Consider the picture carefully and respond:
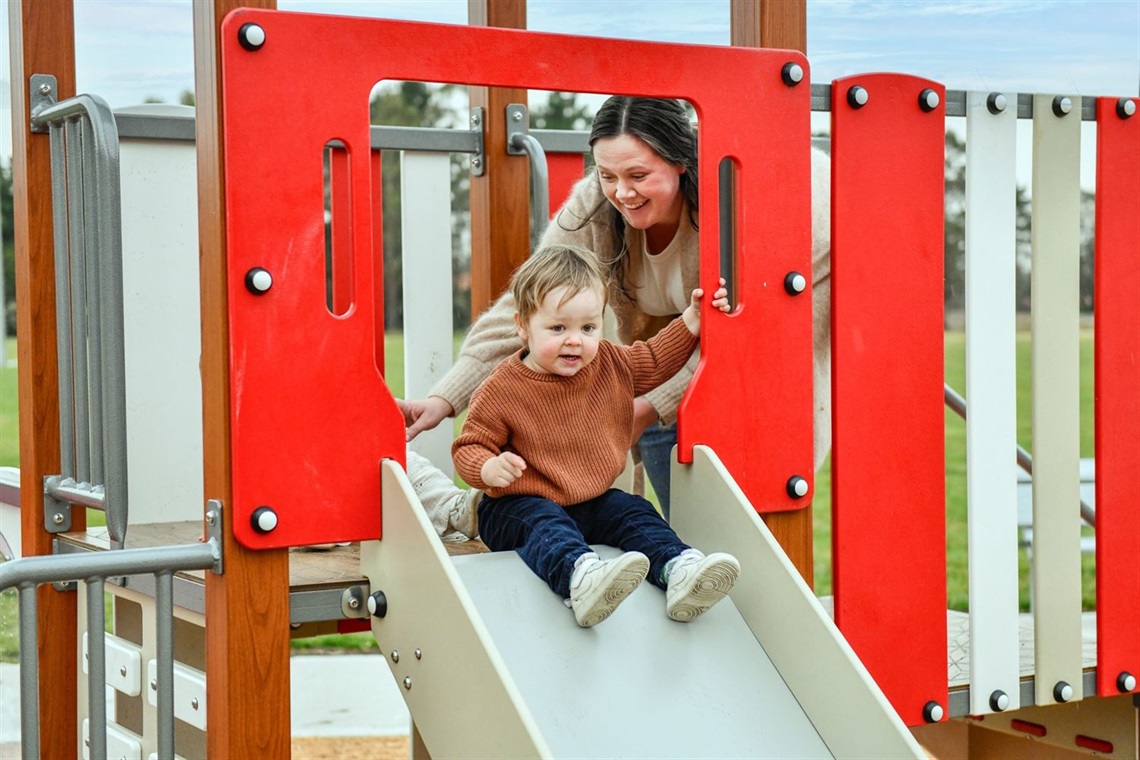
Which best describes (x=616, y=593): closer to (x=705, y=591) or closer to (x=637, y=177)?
(x=705, y=591)

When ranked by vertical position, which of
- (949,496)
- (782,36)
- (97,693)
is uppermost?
(782,36)

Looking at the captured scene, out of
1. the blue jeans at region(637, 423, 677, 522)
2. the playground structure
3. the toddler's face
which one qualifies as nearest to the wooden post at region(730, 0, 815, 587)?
the playground structure

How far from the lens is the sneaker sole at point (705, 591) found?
87.1 inches

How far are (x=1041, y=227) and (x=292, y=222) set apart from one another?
5.17 ft

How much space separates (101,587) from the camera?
2.29 m

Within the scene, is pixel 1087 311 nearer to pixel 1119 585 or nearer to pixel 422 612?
pixel 1119 585

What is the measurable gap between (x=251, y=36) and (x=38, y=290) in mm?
1116

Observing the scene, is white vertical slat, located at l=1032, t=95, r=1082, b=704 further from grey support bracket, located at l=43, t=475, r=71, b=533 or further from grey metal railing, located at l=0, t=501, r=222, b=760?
grey support bracket, located at l=43, t=475, r=71, b=533

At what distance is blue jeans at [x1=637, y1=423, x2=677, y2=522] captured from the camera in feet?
10.7

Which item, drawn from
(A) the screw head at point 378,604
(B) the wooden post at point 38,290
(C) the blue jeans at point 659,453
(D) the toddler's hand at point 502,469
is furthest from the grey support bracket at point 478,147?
(A) the screw head at point 378,604

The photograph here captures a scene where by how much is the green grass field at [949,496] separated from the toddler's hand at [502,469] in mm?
1523

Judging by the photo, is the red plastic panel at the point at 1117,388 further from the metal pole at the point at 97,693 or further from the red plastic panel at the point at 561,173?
the metal pole at the point at 97,693

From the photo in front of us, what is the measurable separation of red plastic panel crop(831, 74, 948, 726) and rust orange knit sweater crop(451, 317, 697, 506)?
1.47 feet

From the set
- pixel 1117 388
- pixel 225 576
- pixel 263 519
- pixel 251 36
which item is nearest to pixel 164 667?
pixel 225 576
